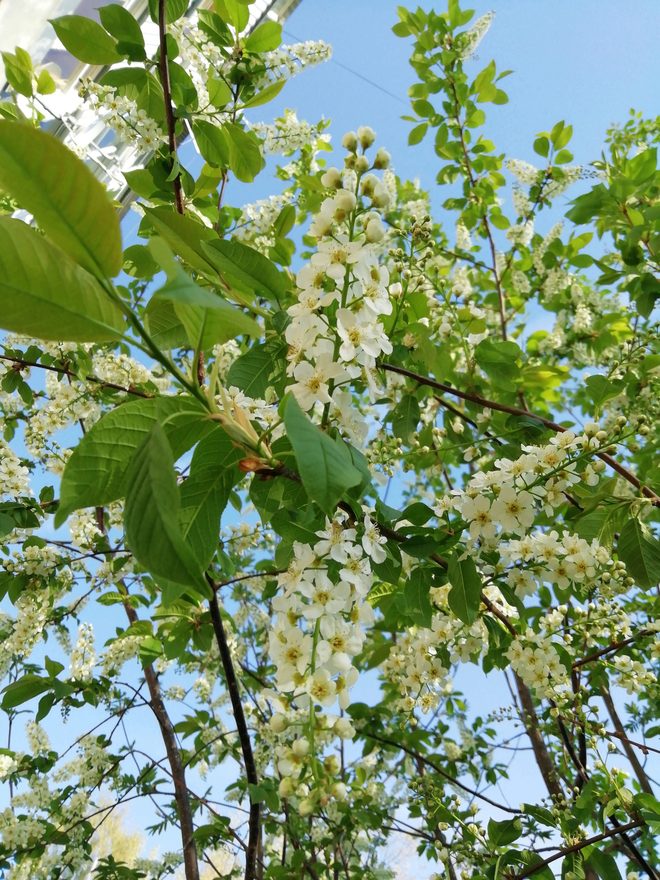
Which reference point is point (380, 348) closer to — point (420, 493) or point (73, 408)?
point (73, 408)

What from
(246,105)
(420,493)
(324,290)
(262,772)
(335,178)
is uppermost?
(420,493)

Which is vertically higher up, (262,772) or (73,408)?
(73,408)

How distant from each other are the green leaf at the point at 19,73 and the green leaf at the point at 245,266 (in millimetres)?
1233

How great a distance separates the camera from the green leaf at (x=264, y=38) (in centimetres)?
157

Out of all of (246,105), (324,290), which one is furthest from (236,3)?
(324,290)

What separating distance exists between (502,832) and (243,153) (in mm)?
1611

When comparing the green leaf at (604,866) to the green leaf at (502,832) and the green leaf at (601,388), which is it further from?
the green leaf at (601,388)

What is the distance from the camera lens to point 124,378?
214 cm

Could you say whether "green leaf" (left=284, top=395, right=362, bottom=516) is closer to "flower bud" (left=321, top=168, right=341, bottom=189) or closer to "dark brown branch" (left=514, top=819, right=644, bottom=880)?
"flower bud" (left=321, top=168, right=341, bottom=189)

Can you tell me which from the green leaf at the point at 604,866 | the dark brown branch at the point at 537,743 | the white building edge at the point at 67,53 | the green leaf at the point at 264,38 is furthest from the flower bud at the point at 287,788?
the white building edge at the point at 67,53

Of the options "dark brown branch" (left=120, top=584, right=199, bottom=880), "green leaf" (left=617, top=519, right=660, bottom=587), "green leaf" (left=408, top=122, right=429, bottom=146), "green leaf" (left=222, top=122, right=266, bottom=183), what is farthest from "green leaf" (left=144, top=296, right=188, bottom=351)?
"green leaf" (left=408, top=122, right=429, bottom=146)

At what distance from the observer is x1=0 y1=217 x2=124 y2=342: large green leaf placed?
0.57 metres

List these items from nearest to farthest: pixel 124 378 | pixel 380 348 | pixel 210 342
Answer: pixel 210 342, pixel 380 348, pixel 124 378

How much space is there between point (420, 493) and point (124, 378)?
6.30 feet
